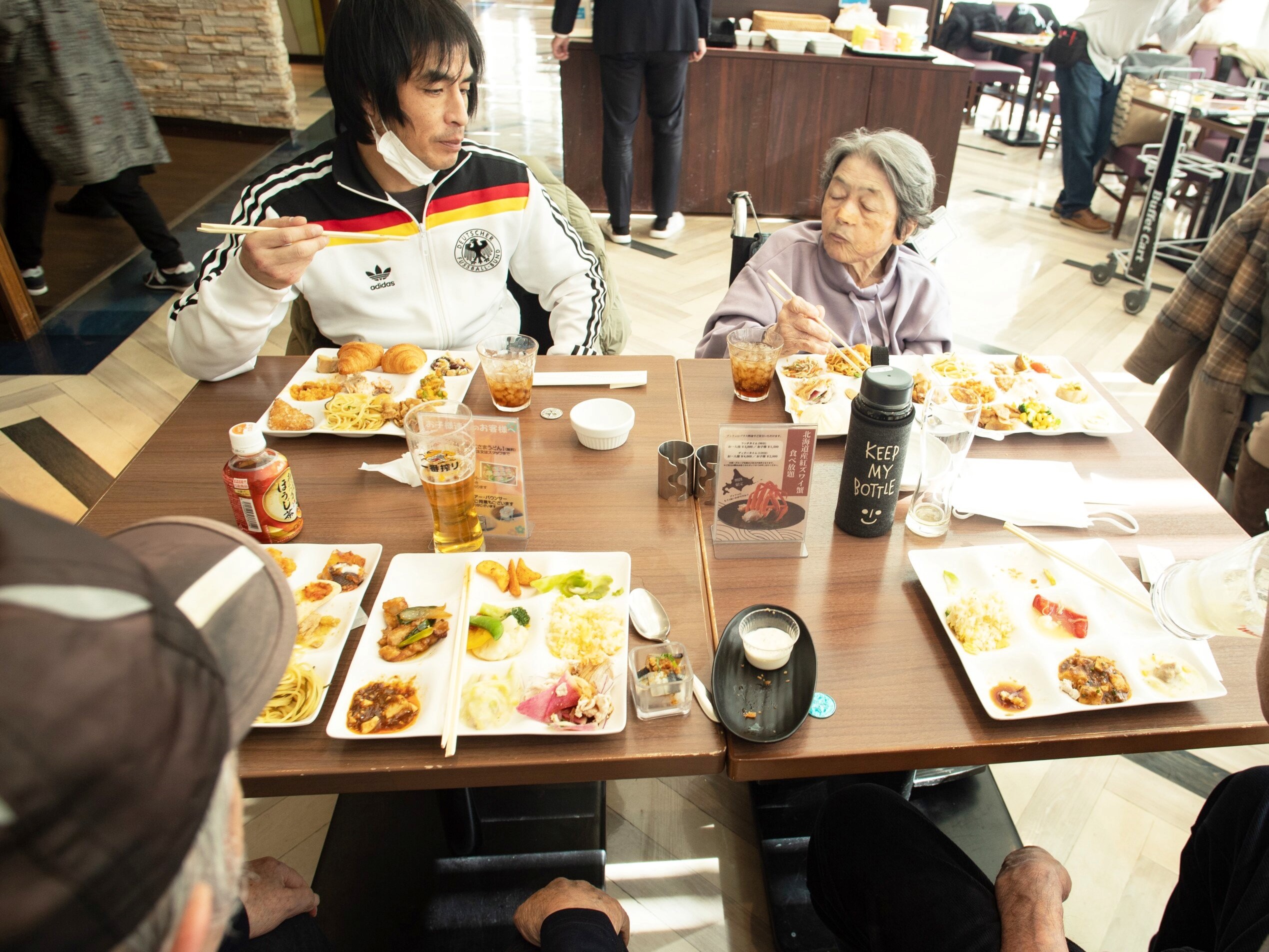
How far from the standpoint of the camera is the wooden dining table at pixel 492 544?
916mm

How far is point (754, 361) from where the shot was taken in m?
1.58

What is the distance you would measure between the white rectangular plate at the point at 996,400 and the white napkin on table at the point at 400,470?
0.71 metres

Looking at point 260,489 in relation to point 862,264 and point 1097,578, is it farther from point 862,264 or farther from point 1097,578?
point 862,264

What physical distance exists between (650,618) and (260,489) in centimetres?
60

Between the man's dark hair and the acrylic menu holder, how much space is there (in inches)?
33.4

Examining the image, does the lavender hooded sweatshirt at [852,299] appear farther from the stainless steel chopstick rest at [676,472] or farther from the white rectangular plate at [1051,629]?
the white rectangular plate at [1051,629]

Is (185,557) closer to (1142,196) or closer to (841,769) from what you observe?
(841,769)

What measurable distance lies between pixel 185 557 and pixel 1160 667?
1.14 m

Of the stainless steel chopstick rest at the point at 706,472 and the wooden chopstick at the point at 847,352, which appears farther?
the wooden chopstick at the point at 847,352

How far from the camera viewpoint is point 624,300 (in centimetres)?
402

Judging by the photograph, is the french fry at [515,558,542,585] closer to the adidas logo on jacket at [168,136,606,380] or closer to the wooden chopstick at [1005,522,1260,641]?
the wooden chopstick at [1005,522,1260,641]

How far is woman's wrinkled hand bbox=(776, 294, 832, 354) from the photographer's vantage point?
176cm

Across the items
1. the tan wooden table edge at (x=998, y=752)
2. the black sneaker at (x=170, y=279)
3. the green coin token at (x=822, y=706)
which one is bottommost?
the black sneaker at (x=170, y=279)

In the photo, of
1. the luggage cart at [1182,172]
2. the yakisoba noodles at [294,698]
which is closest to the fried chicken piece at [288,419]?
the yakisoba noodles at [294,698]
